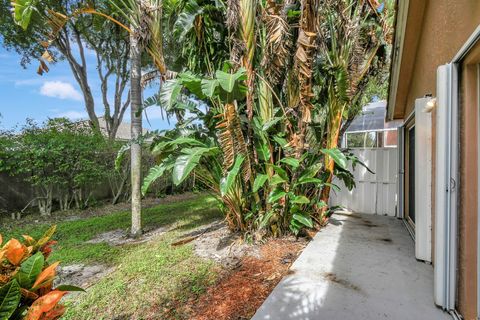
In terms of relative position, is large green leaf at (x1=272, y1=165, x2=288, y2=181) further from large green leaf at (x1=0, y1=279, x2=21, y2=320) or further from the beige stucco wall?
large green leaf at (x1=0, y1=279, x2=21, y2=320)

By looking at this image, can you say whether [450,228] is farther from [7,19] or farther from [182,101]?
[7,19]

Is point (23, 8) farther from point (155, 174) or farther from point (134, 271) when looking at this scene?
point (134, 271)

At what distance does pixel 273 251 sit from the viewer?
4047mm

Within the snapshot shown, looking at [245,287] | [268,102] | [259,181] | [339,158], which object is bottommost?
[245,287]

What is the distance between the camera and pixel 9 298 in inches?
55.1

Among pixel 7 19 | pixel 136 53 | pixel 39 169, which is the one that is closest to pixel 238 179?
pixel 136 53

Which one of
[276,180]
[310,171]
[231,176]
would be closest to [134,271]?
[231,176]

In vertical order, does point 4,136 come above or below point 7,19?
below

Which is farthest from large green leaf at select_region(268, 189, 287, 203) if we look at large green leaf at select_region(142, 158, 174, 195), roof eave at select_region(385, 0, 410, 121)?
roof eave at select_region(385, 0, 410, 121)

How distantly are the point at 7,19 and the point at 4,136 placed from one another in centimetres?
558

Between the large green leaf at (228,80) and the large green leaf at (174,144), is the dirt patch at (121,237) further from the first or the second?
the large green leaf at (228,80)

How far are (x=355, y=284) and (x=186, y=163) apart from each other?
263 centimetres

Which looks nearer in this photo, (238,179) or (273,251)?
(273,251)

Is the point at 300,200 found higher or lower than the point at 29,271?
higher
